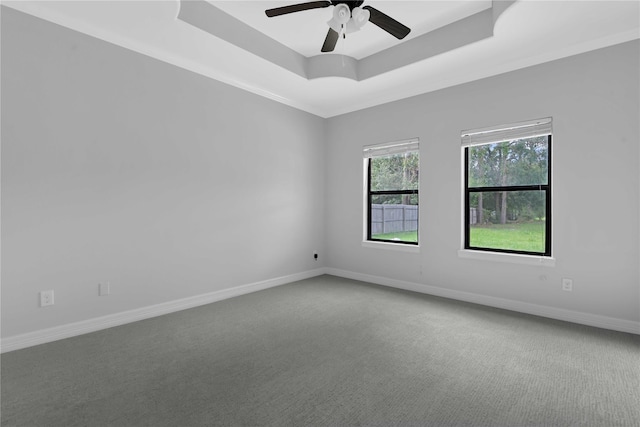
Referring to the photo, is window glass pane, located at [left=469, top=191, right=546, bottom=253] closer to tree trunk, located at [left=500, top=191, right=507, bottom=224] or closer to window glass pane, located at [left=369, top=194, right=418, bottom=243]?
tree trunk, located at [left=500, top=191, right=507, bottom=224]

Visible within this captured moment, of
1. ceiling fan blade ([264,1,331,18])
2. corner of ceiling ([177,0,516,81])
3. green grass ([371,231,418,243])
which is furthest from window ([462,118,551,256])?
ceiling fan blade ([264,1,331,18])

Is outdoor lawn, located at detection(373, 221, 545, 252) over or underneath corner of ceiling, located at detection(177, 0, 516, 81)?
underneath

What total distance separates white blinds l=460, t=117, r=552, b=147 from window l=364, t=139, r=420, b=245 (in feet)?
2.26

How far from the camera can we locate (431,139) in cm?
409

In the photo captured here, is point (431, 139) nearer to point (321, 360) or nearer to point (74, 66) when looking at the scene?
point (321, 360)

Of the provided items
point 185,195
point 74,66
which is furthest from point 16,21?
→ point 185,195

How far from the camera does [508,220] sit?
3590 mm

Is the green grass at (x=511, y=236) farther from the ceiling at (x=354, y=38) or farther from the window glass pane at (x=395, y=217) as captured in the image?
the ceiling at (x=354, y=38)

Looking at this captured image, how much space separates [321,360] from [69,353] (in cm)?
195

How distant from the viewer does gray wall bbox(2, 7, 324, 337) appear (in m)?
2.52

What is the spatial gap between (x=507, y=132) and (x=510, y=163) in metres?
0.35

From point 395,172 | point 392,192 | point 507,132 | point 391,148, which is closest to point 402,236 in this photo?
point 392,192

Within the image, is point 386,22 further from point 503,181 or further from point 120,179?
point 120,179

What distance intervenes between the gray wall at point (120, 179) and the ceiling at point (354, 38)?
23 centimetres
